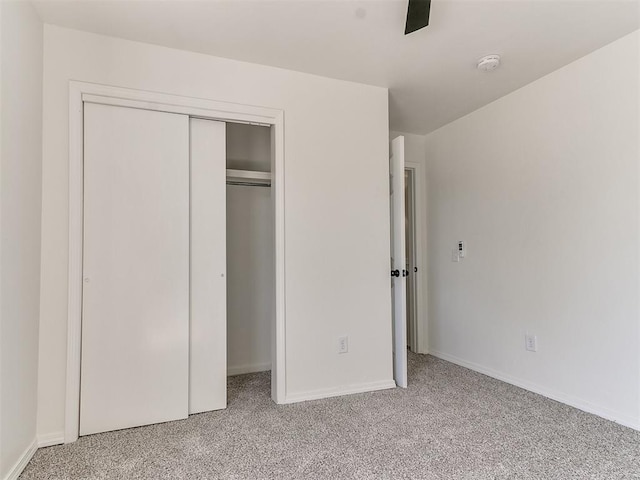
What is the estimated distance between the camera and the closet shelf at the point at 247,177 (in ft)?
10.4

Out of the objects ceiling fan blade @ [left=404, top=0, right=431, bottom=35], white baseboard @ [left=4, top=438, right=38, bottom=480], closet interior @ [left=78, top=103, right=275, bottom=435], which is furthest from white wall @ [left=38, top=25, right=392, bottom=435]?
white baseboard @ [left=4, top=438, right=38, bottom=480]

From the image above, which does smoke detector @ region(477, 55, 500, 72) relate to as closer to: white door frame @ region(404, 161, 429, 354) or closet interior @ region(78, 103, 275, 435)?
white door frame @ region(404, 161, 429, 354)

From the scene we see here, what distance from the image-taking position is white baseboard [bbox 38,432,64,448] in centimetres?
201

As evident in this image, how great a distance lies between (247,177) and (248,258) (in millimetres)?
A: 724

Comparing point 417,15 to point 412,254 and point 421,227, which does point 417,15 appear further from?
point 412,254

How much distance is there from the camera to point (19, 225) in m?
1.80

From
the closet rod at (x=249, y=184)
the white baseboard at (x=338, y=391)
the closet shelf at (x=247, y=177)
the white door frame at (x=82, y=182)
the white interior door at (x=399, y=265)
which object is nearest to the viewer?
the white door frame at (x=82, y=182)

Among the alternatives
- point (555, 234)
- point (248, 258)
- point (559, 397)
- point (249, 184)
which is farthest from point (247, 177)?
point (559, 397)

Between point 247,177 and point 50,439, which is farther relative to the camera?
point 247,177

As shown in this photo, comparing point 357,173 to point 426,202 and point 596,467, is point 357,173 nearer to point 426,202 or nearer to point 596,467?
point 426,202

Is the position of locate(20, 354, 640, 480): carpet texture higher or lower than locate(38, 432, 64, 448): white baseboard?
lower

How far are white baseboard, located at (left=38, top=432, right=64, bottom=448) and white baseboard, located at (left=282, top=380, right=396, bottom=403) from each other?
4.22 ft

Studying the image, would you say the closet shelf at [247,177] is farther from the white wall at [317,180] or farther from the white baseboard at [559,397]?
the white baseboard at [559,397]

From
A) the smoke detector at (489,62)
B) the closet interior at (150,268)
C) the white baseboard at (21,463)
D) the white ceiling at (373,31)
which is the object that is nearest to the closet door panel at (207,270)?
the closet interior at (150,268)
